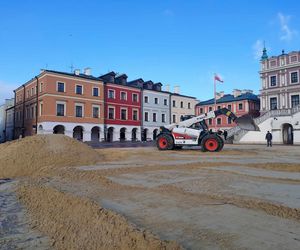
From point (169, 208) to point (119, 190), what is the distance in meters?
2.52

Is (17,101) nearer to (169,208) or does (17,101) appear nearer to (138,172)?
(138,172)

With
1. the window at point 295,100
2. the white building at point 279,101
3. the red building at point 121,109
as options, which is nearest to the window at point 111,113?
the red building at point 121,109

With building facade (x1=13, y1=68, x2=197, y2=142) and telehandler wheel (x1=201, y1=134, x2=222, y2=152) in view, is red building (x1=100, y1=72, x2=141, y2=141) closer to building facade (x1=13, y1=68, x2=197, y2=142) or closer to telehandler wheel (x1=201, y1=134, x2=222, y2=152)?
building facade (x1=13, y1=68, x2=197, y2=142)

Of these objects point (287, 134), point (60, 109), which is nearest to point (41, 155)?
point (60, 109)

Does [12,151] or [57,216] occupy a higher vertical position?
[12,151]

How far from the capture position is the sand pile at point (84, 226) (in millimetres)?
4160

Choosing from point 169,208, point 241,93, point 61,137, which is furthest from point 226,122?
point 169,208

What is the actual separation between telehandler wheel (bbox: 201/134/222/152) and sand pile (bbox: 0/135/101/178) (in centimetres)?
890

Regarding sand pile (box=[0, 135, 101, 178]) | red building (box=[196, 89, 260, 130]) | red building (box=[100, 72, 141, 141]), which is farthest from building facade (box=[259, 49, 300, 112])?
sand pile (box=[0, 135, 101, 178])

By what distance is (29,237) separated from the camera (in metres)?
4.73

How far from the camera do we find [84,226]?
502 cm

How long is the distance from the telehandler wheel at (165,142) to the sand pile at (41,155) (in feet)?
25.7

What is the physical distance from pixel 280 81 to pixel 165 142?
3204cm

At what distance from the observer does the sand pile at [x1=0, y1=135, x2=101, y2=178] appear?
42.0 feet
